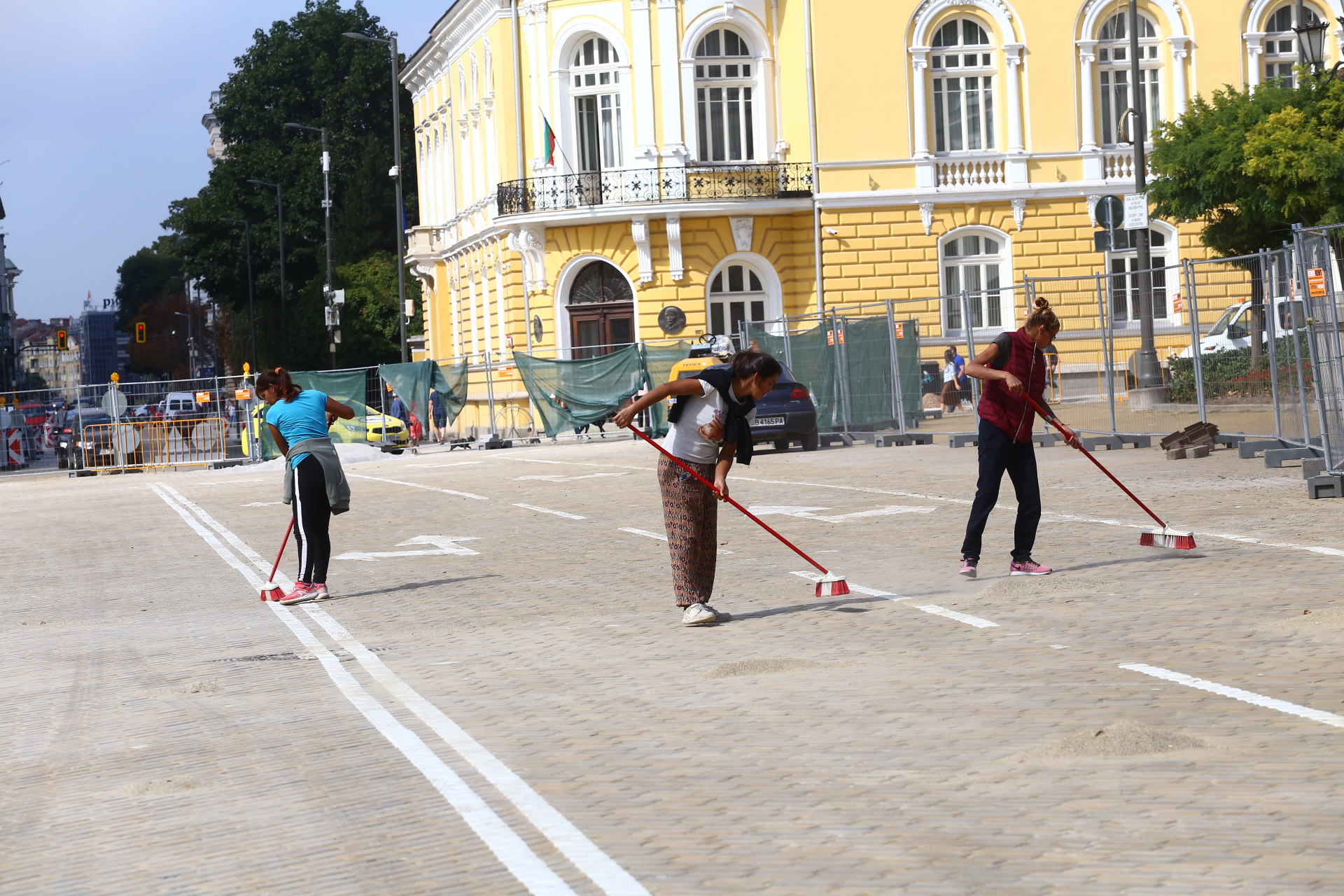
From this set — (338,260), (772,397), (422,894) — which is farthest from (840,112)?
(422,894)

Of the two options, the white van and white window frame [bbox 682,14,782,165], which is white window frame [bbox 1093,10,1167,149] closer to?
white window frame [bbox 682,14,782,165]

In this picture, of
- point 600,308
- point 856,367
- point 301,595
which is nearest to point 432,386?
point 600,308

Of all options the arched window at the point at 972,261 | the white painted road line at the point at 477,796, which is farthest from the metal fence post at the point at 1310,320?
the arched window at the point at 972,261

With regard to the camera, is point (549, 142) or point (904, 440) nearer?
point (904, 440)

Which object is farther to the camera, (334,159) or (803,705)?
(334,159)

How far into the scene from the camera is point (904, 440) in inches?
1141

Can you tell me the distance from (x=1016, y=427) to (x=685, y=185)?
3167 centimetres

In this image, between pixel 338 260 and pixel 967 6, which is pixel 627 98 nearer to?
pixel 967 6

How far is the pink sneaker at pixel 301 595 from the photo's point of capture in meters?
12.8

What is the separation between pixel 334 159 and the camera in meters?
70.4

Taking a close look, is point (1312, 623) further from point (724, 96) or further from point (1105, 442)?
point (724, 96)

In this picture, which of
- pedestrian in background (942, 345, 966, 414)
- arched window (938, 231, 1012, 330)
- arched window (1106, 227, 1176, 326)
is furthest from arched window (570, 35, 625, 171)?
arched window (1106, 227, 1176, 326)

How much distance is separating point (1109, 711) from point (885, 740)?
A: 38.5 inches

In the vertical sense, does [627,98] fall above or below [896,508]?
above
